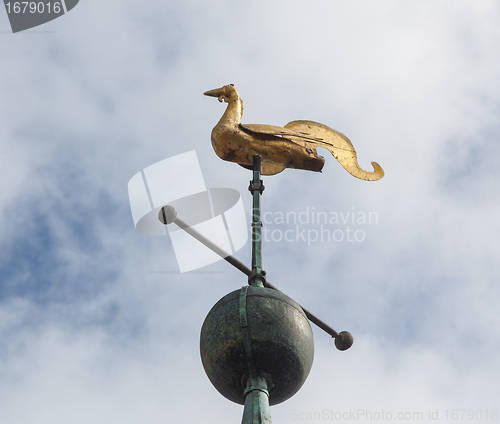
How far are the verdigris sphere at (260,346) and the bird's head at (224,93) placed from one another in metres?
3.20

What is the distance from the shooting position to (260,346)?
5051 millimetres

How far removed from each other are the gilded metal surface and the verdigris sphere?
1951mm

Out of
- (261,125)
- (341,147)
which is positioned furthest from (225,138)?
(341,147)

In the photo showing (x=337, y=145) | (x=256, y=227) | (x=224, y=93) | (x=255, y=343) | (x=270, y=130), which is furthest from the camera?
(x=224, y=93)

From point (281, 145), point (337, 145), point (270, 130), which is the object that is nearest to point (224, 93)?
point (270, 130)

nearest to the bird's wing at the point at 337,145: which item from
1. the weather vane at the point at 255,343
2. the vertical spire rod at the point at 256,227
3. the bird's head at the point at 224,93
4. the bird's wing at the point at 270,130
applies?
the bird's wing at the point at 270,130

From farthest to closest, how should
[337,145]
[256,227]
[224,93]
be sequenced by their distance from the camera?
[224,93], [337,145], [256,227]

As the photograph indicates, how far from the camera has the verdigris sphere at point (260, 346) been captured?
16.7ft

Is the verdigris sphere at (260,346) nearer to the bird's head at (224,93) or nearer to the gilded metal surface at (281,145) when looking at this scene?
the gilded metal surface at (281,145)

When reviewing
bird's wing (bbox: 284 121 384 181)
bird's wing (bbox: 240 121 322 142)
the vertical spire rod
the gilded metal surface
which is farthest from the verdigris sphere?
bird's wing (bbox: 284 121 384 181)

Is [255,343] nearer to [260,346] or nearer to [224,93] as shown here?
[260,346]

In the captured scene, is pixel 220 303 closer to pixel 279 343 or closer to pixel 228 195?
pixel 279 343

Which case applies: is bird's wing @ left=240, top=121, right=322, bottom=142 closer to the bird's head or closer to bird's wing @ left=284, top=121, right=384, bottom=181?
bird's wing @ left=284, top=121, right=384, bottom=181

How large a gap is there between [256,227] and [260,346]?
1441 millimetres
